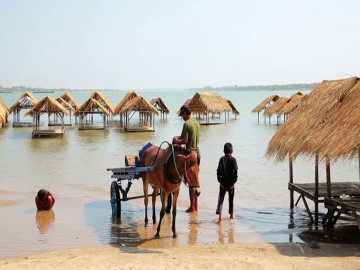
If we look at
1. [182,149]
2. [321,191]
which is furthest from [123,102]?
[182,149]

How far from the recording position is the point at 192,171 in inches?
289

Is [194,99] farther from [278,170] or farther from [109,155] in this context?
[278,170]

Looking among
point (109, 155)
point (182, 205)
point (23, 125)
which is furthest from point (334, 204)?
point (23, 125)

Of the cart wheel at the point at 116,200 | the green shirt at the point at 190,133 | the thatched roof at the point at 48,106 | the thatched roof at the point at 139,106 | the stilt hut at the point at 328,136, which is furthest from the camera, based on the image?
the thatched roof at the point at 139,106

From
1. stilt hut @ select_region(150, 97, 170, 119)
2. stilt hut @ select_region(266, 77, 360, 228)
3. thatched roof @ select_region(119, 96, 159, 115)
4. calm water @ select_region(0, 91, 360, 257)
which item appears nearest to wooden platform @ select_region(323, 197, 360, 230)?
stilt hut @ select_region(266, 77, 360, 228)

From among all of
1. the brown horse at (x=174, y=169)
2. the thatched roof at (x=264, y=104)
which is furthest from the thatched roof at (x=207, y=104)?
the brown horse at (x=174, y=169)

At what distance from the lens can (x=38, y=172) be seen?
1744 cm

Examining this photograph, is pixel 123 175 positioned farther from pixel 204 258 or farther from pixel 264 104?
pixel 264 104

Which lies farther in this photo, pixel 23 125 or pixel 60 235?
pixel 23 125

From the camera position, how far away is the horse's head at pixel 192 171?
24.0ft

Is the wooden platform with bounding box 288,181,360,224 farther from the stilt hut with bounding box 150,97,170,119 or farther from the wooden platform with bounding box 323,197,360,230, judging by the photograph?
the stilt hut with bounding box 150,97,170,119

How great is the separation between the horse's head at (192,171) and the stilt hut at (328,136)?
210cm

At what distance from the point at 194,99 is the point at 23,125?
16.5m

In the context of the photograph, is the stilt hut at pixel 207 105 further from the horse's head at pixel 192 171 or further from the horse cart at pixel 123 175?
the horse's head at pixel 192 171
